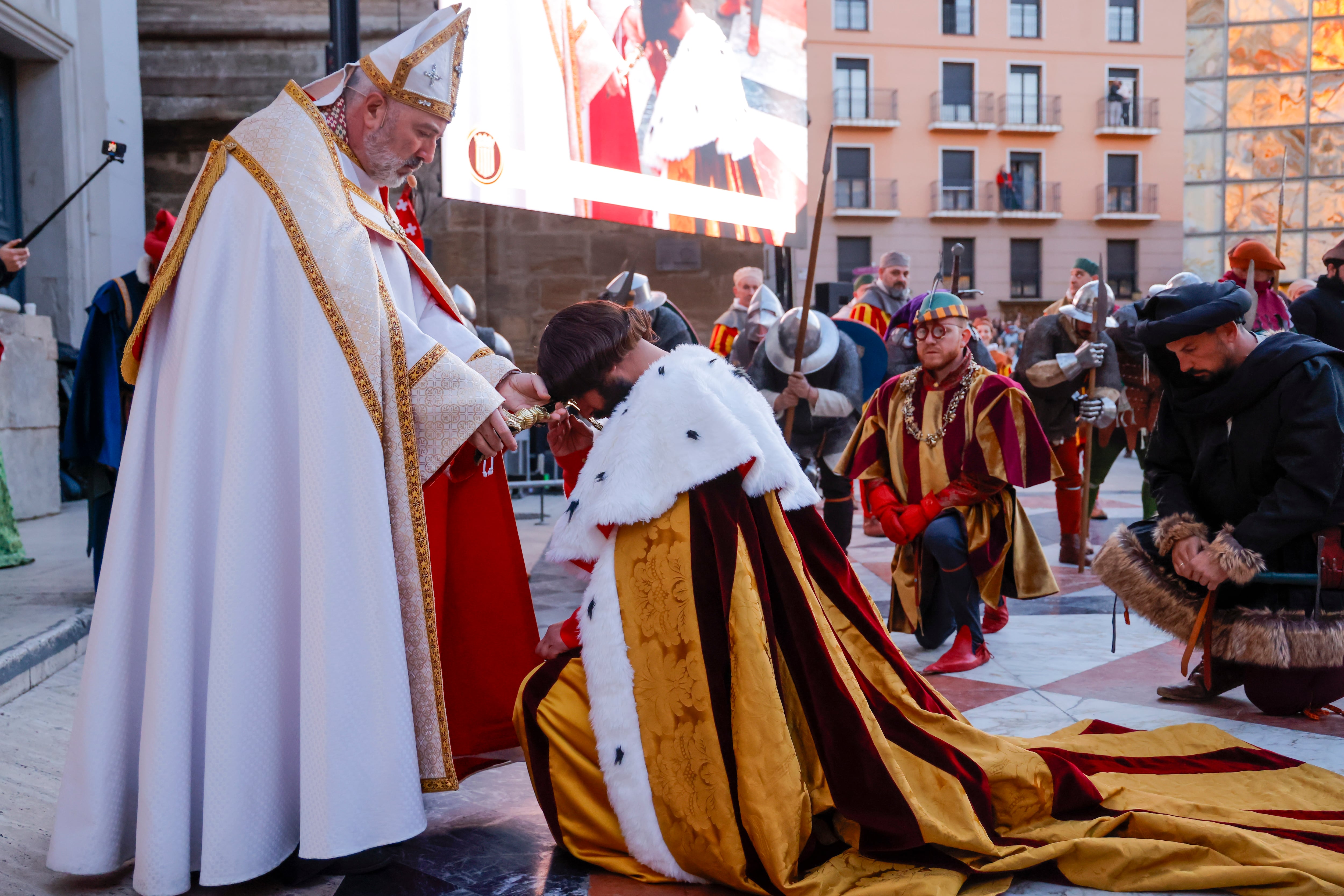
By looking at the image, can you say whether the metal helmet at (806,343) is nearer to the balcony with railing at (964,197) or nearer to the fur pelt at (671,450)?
the fur pelt at (671,450)

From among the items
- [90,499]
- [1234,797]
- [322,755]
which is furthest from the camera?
[90,499]

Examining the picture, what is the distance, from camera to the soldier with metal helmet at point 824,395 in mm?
5148

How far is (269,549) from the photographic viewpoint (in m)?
2.10

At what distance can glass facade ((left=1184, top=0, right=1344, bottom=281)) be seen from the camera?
29234mm

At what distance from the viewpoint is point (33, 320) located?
22.5 ft

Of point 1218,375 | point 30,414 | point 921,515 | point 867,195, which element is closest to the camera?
point 1218,375

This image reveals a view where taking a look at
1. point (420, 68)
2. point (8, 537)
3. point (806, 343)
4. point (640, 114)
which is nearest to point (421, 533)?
point (420, 68)

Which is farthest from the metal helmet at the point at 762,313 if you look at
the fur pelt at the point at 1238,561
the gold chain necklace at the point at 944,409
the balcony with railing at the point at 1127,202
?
the balcony with railing at the point at 1127,202

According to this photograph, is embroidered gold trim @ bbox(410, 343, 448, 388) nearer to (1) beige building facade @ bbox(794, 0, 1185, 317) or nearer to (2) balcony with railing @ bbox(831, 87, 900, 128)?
(1) beige building facade @ bbox(794, 0, 1185, 317)

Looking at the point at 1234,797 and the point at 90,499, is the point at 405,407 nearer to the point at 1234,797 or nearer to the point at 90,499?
the point at 1234,797

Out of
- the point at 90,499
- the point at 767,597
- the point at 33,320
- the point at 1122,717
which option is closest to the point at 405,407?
the point at 767,597

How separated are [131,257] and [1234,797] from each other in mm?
8641

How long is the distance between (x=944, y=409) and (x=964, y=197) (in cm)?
2722

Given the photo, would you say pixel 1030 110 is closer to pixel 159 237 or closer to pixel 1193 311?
pixel 1193 311
